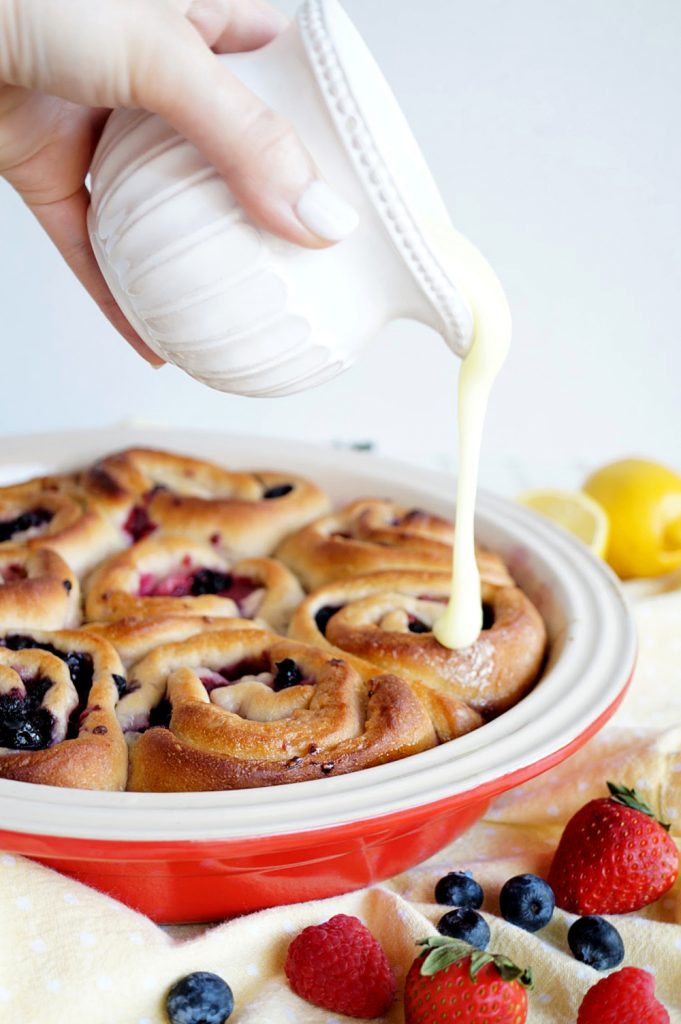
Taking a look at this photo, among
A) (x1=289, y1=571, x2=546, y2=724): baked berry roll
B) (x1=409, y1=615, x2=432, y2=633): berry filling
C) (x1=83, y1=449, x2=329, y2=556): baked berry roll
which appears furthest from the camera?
(x1=83, y1=449, x2=329, y2=556): baked berry roll

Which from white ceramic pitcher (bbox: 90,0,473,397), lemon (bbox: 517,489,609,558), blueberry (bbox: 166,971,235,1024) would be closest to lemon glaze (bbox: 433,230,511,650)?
white ceramic pitcher (bbox: 90,0,473,397)

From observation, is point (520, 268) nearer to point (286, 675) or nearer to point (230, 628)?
point (230, 628)

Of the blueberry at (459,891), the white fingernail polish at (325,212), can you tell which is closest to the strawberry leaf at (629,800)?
the blueberry at (459,891)

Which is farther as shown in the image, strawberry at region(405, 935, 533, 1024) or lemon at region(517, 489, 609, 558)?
lemon at region(517, 489, 609, 558)

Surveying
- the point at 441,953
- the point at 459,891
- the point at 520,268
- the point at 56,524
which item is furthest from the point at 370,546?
the point at 520,268

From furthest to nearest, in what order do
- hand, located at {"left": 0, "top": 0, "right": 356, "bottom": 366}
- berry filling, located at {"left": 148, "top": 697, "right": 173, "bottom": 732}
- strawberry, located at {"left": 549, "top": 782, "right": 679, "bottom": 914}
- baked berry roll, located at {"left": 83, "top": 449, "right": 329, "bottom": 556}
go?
baked berry roll, located at {"left": 83, "top": 449, "right": 329, "bottom": 556} < berry filling, located at {"left": 148, "top": 697, "right": 173, "bottom": 732} < strawberry, located at {"left": 549, "top": 782, "right": 679, "bottom": 914} < hand, located at {"left": 0, "top": 0, "right": 356, "bottom": 366}

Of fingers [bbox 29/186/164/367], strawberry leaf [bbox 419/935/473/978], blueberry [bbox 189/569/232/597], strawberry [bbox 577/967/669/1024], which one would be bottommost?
blueberry [bbox 189/569/232/597]

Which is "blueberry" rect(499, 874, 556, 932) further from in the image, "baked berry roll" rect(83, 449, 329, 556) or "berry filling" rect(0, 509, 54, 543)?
"berry filling" rect(0, 509, 54, 543)
